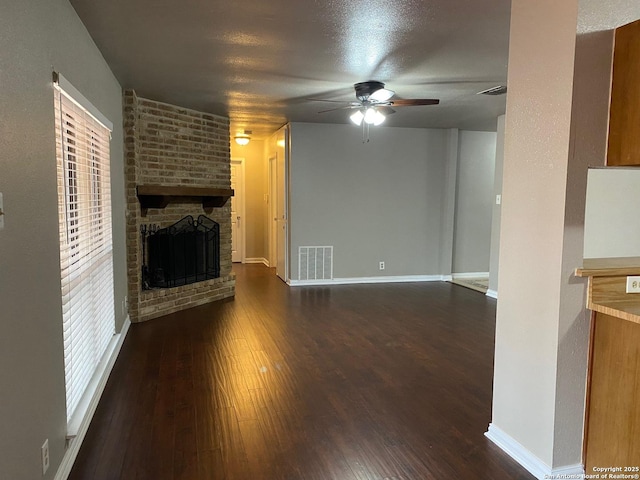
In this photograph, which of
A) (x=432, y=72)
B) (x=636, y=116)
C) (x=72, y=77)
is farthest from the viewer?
(x=432, y=72)

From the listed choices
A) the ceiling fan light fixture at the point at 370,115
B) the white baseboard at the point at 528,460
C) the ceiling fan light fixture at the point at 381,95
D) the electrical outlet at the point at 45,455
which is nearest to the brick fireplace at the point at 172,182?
the ceiling fan light fixture at the point at 370,115

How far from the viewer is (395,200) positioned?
695cm

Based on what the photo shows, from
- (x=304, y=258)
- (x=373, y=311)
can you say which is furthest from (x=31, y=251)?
(x=304, y=258)

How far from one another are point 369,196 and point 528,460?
501 cm

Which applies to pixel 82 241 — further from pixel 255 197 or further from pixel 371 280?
pixel 255 197

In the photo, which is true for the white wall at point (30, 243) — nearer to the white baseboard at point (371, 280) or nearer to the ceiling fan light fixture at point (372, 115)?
the ceiling fan light fixture at point (372, 115)

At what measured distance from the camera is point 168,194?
4836 millimetres

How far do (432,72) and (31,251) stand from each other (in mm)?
3329

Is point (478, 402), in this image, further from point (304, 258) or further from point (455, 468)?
point (304, 258)

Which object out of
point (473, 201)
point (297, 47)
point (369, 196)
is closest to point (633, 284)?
point (297, 47)

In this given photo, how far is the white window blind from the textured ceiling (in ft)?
2.14

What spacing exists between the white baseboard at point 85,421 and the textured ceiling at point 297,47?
2269mm

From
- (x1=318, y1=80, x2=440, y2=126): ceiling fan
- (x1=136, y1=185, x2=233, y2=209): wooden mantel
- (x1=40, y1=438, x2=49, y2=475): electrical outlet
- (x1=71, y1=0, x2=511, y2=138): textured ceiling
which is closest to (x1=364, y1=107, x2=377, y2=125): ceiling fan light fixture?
(x1=318, y1=80, x2=440, y2=126): ceiling fan

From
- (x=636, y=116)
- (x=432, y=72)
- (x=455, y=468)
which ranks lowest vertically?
(x=455, y=468)
